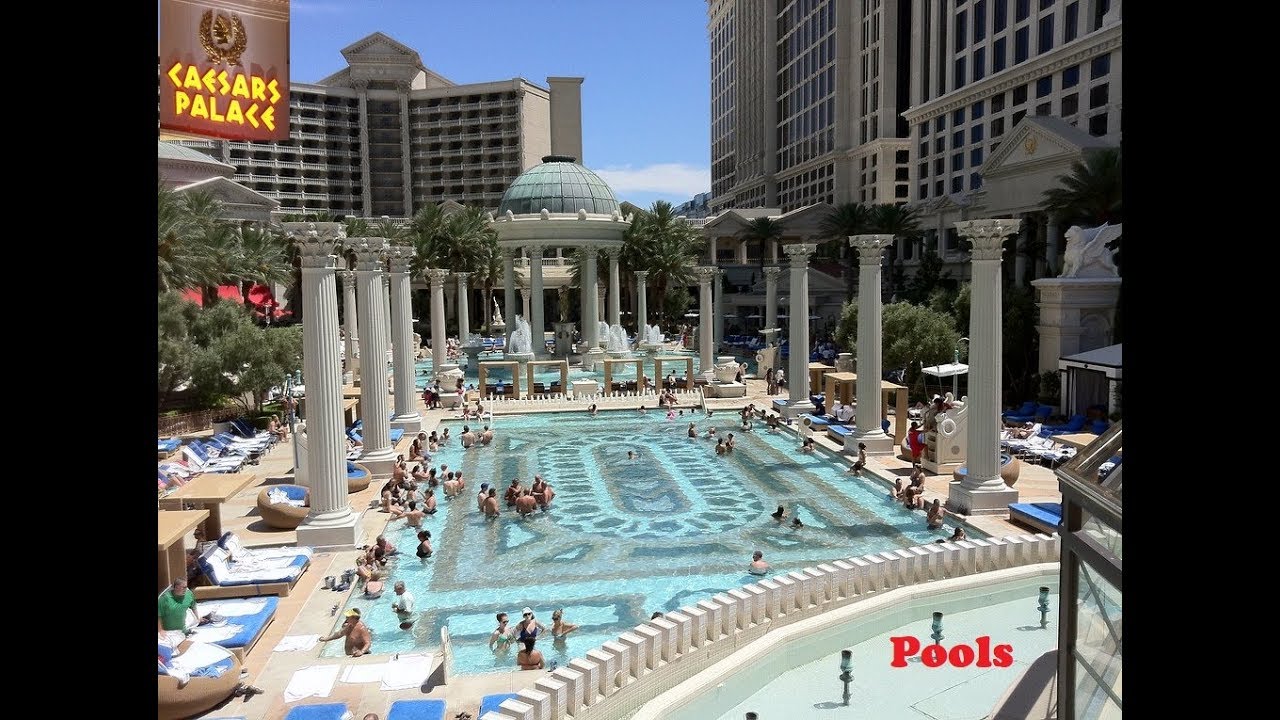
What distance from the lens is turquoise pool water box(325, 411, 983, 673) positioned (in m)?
15.5

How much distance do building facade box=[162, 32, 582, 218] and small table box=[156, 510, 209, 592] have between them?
101 metres

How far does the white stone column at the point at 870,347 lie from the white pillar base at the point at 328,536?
48.1 ft

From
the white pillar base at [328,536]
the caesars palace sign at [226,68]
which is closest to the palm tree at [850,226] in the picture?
the white pillar base at [328,536]

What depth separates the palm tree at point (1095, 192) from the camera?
3766 centimetres

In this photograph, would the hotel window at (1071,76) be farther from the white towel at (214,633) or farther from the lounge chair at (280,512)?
the white towel at (214,633)

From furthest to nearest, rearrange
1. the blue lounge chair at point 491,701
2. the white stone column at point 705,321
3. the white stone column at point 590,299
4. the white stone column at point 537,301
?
the white stone column at point 590,299 < the white stone column at point 537,301 < the white stone column at point 705,321 < the blue lounge chair at point 491,701

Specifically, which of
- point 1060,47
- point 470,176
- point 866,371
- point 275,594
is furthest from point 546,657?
point 470,176

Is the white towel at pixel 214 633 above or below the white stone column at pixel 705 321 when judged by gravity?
below

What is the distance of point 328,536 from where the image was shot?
18297 mm

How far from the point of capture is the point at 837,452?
27.6m

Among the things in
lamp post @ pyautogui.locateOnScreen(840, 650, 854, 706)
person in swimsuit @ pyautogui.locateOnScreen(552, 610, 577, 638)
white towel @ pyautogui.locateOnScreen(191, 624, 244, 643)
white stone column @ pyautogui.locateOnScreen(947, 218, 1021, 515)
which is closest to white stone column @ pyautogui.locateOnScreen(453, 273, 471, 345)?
white stone column @ pyautogui.locateOnScreen(947, 218, 1021, 515)

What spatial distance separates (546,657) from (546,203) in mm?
46423

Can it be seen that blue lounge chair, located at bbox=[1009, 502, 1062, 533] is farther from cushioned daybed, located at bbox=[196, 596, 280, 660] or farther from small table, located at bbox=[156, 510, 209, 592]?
small table, located at bbox=[156, 510, 209, 592]
